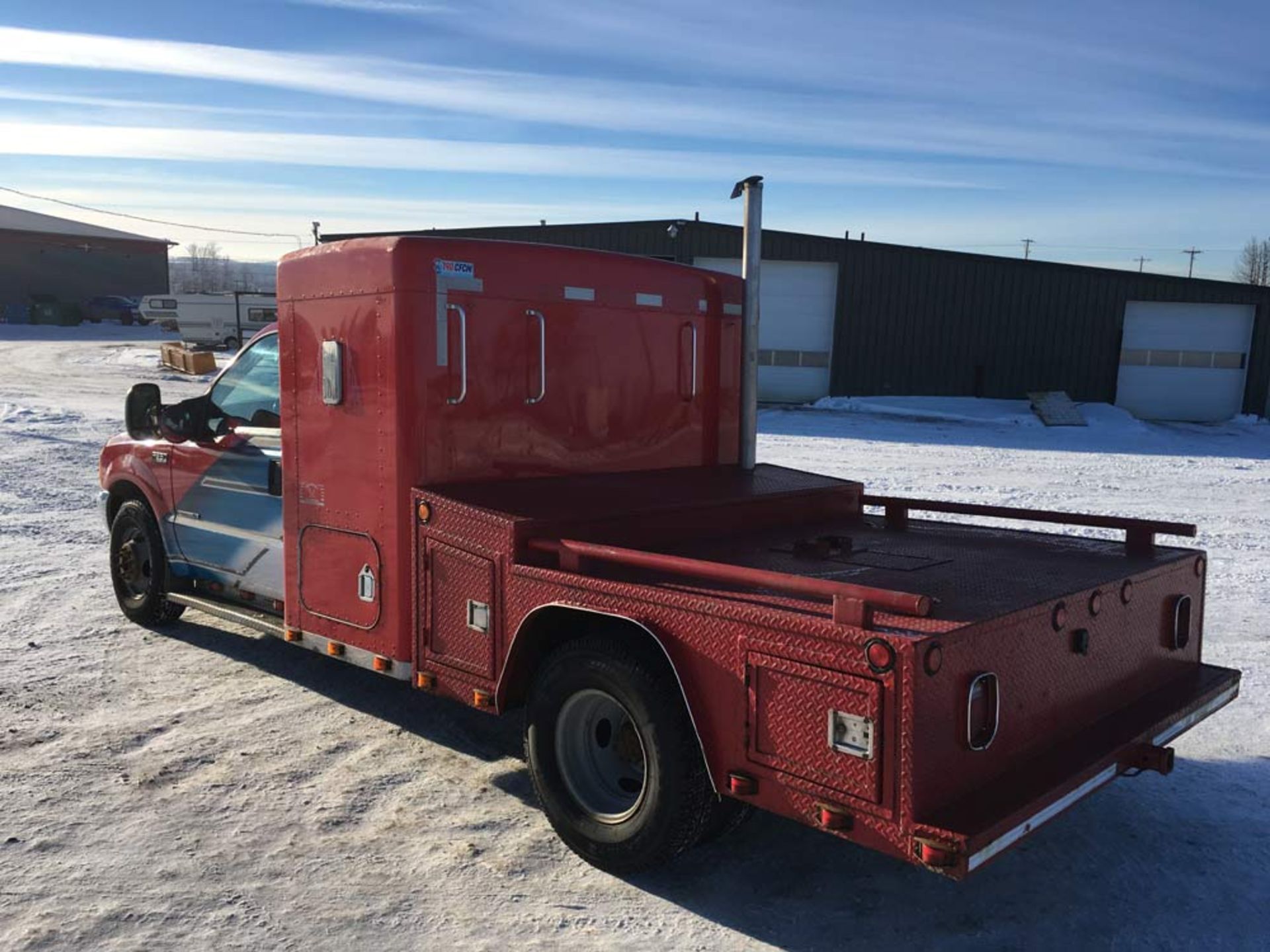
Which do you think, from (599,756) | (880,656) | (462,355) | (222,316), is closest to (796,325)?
(222,316)

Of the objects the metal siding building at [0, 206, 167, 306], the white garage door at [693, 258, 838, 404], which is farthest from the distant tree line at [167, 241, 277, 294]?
the white garage door at [693, 258, 838, 404]

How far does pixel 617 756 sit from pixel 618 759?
0.01 m

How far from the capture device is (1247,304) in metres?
24.1

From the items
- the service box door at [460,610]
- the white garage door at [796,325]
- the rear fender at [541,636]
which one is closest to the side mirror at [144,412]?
the service box door at [460,610]

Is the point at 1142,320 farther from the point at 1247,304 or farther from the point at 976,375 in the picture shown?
the point at 976,375

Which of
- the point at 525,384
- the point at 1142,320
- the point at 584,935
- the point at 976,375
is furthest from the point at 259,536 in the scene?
the point at 1142,320

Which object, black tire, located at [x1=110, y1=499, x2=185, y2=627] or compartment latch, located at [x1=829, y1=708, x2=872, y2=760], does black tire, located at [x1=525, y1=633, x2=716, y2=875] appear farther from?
black tire, located at [x1=110, y1=499, x2=185, y2=627]

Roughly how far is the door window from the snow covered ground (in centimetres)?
146

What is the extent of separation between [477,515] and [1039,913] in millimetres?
2472

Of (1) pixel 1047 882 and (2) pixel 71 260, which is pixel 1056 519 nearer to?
(1) pixel 1047 882

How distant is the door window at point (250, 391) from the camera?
19.6 ft

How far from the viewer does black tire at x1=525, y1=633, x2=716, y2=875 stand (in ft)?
12.1

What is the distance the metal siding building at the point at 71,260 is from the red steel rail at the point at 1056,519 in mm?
63790

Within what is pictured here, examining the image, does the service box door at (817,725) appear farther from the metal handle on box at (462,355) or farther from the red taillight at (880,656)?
the metal handle on box at (462,355)
